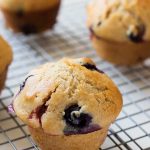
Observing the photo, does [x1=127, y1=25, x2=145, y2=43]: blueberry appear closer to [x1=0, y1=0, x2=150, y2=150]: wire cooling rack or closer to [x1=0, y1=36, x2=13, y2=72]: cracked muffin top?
[x1=0, y1=0, x2=150, y2=150]: wire cooling rack

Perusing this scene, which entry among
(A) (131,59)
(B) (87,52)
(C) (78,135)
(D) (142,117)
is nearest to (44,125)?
(C) (78,135)

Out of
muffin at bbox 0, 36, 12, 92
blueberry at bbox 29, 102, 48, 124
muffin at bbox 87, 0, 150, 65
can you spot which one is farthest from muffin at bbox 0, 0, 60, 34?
blueberry at bbox 29, 102, 48, 124

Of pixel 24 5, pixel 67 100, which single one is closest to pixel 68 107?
pixel 67 100

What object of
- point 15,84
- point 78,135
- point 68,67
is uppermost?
point 68,67

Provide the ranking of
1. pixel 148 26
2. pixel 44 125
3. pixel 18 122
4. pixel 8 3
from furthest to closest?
1. pixel 8 3
2. pixel 148 26
3. pixel 18 122
4. pixel 44 125

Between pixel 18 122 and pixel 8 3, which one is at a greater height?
pixel 8 3

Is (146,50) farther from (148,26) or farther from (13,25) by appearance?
(13,25)
